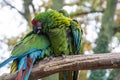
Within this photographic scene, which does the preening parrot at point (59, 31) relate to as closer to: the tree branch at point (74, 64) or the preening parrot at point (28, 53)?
the preening parrot at point (28, 53)

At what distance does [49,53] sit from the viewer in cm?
251

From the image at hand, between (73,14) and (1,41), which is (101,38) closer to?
(73,14)

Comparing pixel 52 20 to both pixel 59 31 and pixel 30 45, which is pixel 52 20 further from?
pixel 30 45

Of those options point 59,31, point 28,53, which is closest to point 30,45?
point 28,53

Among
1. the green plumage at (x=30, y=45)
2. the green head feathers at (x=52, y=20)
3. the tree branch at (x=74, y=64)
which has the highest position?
the green head feathers at (x=52, y=20)

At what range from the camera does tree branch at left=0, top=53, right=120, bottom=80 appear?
2.08 meters

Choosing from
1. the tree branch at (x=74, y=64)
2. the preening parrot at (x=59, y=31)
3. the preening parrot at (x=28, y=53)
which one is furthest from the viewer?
the preening parrot at (x=59, y=31)

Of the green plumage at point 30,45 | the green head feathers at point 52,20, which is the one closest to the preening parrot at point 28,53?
the green plumage at point 30,45

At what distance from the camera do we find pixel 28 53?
2.41 metres

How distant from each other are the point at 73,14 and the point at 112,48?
195 centimetres

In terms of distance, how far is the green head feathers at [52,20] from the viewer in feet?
8.20

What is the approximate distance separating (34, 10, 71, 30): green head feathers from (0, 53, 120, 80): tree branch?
0.28 m

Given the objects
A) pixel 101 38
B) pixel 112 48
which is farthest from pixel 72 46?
pixel 101 38

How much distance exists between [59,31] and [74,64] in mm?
413
